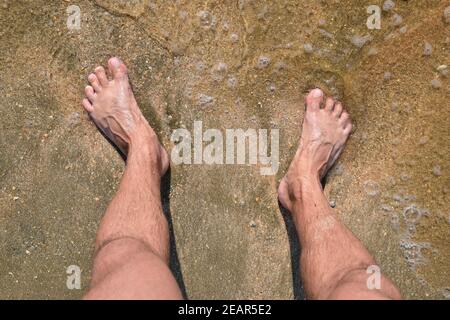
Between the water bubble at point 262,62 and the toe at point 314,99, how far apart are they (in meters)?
0.22

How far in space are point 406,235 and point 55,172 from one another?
1449 millimetres

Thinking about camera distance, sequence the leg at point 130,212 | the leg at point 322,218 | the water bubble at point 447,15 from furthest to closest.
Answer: the water bubble at point 447,15, the leg at point 322,218, the leg at point 130,212

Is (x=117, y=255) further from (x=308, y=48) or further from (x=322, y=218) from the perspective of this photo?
(x=308, y=48)

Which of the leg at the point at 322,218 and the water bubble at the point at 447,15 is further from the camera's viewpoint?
the water bubble at the point at 447,15

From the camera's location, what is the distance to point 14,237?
6.69 ft

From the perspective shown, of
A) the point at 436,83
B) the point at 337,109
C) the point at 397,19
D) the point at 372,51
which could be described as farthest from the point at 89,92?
the point at 436,83

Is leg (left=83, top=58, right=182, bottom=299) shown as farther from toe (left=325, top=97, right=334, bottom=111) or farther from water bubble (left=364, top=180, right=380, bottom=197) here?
water bubble (left=364, top=180, right=380, bottom=197)

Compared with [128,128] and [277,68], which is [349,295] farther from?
[128,128]

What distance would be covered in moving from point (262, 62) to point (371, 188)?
68 cm

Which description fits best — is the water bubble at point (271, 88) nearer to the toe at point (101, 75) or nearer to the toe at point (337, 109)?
the toe at point (337, 109)

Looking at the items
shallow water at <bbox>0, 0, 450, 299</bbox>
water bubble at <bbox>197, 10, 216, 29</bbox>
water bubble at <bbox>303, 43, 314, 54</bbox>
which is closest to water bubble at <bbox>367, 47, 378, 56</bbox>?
shallow water at <bbox>0, 0, 450, 299</bbox>

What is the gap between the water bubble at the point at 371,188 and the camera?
204 centimetres

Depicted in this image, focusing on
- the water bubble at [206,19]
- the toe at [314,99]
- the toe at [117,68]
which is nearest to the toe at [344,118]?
the toe at [314,99]

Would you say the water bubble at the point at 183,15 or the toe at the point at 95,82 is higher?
the water bubble at the point at 183,15
